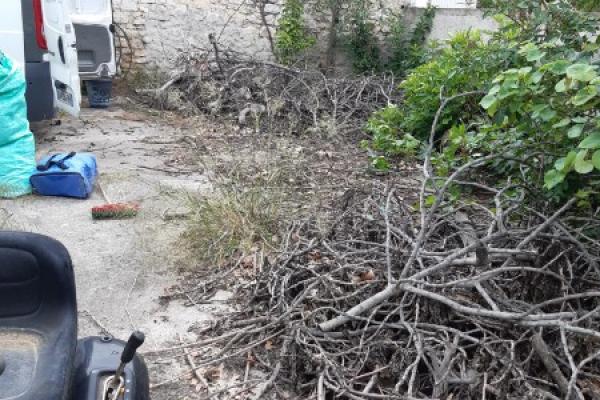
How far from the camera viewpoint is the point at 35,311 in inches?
80.7

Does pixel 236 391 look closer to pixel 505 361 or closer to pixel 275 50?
pixel 505 361

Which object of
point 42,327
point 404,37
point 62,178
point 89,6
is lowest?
point 62,178

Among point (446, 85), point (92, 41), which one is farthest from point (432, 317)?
point (92, 41)

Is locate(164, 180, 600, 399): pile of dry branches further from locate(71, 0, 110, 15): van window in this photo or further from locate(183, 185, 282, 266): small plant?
locate(71, 0, 110, 15): van window

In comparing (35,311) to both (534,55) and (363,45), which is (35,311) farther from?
(363,45)

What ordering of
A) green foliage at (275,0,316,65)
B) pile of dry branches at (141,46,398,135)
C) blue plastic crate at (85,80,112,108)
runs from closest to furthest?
pile of dry branches at (141,46,398,135)
blue plastic crate at (85,80,112,108)
green foliage at (275,0,316,65)

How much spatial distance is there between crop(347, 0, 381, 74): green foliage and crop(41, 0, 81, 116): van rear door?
5.32 metres

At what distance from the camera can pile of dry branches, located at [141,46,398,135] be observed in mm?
7469

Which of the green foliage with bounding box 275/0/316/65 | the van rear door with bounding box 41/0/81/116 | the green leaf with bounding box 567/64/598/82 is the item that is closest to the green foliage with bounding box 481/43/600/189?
the green leaf with bounding box 567/64/598/82

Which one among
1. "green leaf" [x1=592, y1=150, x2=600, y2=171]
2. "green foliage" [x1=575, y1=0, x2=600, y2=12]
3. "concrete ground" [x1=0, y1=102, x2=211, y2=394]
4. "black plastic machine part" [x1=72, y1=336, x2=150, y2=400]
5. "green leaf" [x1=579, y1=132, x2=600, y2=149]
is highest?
"green foliage" [x1=575, y1=0, x2=600, y2=12]

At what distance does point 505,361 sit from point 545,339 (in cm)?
33

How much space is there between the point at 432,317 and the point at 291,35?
7948mm

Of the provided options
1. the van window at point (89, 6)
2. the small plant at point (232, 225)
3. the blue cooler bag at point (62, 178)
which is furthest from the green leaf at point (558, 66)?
the van window at point (89, 6)

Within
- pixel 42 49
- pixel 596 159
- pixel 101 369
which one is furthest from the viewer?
pixel 42 49
